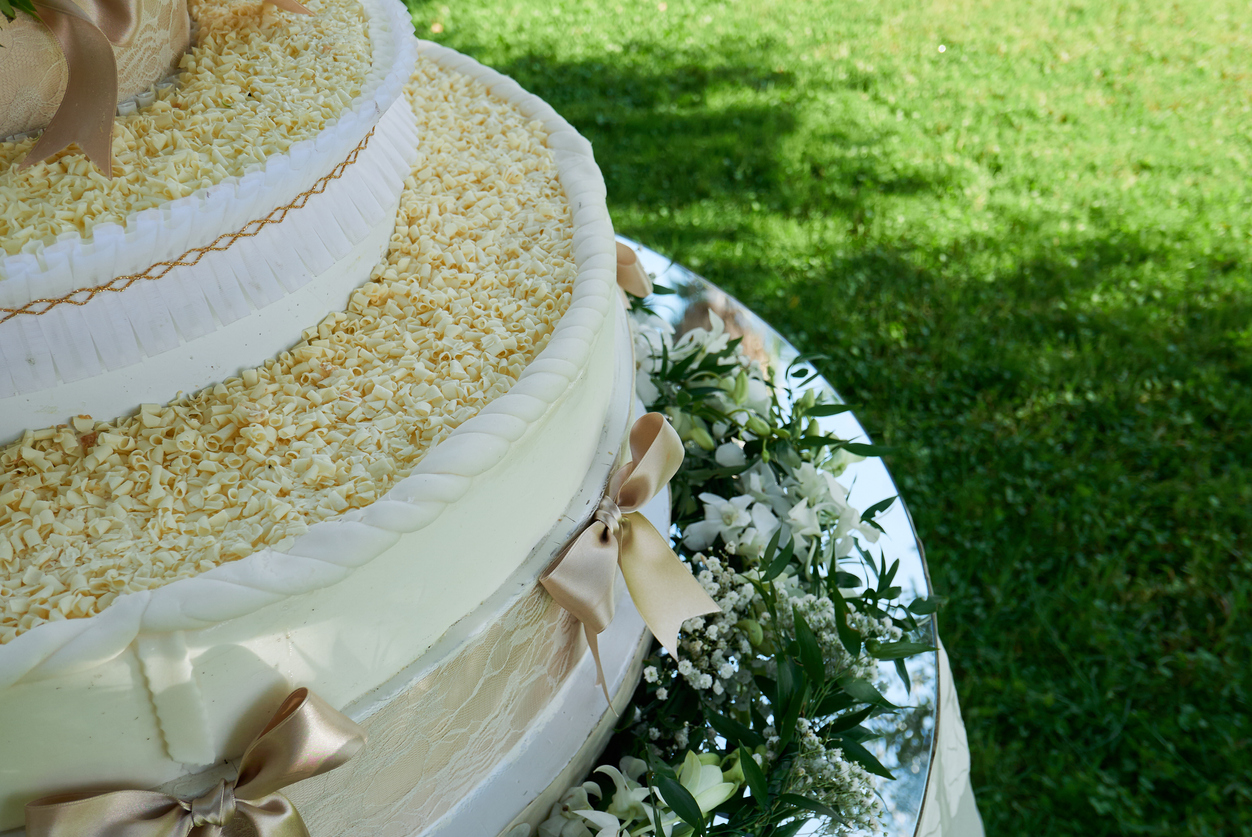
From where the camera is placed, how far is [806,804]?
1702 mm

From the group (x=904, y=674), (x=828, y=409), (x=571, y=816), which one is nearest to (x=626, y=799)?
(x=571, y=816)

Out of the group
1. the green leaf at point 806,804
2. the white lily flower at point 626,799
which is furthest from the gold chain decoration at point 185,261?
the green leaf at point 806,804

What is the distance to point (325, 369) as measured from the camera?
1462mm

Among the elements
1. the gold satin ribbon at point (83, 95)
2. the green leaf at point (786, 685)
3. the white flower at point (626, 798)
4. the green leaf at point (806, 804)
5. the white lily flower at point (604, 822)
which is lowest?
the white flower at point (626, 798)

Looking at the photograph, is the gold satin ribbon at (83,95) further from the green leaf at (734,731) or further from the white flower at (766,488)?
the white flower at (766,488)

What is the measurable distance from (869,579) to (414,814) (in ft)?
4.24

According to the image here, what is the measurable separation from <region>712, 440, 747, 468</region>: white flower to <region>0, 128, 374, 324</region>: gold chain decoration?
1224mm

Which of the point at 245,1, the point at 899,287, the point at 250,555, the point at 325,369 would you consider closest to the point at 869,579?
the point at 325,369

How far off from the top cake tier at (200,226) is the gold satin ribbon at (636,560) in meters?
0.59

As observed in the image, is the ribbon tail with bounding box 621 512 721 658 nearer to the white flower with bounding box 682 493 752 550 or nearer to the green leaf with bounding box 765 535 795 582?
the green leaf with bounding box 765 535 795 582

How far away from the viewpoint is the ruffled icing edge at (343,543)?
3.34 ft

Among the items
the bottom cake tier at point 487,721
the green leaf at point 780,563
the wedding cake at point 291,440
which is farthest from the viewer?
the green leaf at point 780,563

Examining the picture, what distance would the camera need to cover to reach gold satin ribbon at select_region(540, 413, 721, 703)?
62.7 inches

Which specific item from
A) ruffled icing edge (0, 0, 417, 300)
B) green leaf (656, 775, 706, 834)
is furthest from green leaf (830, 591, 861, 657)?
ruffled icing edge (0, 0, 417, 300)
